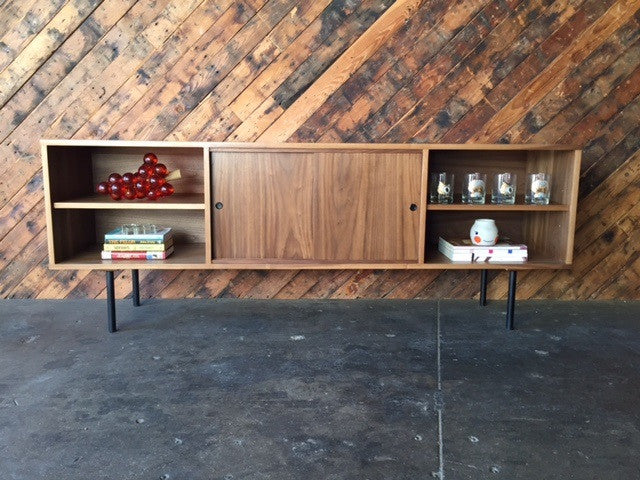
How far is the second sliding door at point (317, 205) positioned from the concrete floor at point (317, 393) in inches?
16.0

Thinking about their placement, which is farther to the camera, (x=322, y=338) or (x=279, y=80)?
(x=279, y=80)

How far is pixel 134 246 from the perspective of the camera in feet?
8.43

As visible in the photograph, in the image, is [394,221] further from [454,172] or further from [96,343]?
[96,343]

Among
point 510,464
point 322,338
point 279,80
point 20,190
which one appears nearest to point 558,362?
point 510,464

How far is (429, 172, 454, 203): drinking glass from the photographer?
8.77 ft

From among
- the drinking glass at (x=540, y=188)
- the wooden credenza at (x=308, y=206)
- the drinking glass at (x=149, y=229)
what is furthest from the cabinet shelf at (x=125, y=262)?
the drinking glass at (x=540, y=188)

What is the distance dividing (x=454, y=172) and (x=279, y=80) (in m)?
1.10

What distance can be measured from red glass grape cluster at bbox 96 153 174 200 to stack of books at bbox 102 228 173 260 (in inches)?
8.6

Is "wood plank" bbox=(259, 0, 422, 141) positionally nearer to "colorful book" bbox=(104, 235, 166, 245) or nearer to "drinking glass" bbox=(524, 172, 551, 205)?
"colorful book" bbox=(104, 235, 166, 245)

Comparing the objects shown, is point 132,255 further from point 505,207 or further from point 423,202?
point 505,207

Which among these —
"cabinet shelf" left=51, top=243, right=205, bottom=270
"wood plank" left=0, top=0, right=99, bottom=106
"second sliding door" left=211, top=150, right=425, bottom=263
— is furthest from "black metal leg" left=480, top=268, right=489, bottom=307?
"wood plank" left=0, top=0, right=99, bottom=106

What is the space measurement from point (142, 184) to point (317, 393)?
4.69ft

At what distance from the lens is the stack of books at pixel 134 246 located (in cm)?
256

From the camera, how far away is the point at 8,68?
282cm
